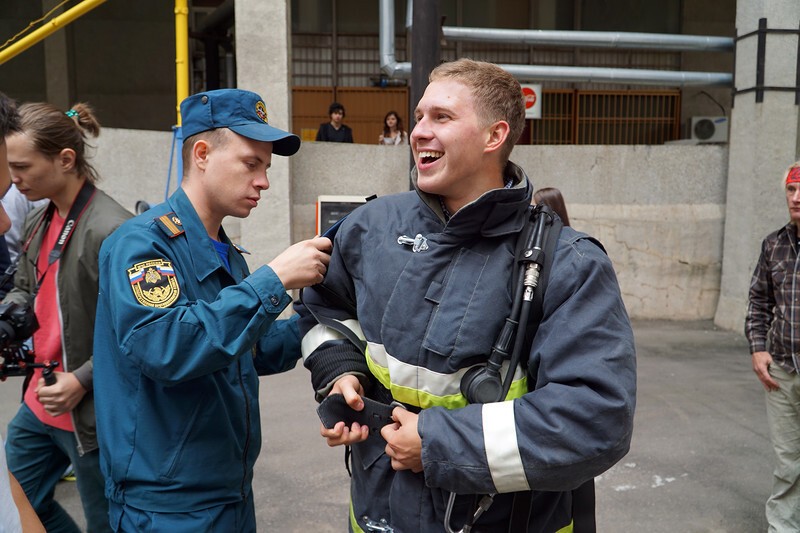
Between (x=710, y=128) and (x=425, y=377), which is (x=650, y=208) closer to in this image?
(x=710, y=128)

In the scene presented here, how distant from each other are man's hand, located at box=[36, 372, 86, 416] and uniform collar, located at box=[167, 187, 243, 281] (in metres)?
0.79

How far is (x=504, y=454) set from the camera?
4.88 ft

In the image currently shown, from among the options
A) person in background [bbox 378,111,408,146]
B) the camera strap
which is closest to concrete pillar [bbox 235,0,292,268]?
person in background [bbox 378,111,408,146]

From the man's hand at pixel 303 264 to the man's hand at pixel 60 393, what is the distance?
1027mm

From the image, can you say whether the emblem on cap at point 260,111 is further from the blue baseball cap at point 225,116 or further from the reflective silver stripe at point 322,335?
the reflective silver stripe at point 322,335

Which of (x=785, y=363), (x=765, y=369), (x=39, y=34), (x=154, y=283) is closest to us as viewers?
(x=154, y=283)

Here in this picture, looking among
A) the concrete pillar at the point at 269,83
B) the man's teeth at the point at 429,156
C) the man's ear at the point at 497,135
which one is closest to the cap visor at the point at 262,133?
the man's teeth at the point at 429,156

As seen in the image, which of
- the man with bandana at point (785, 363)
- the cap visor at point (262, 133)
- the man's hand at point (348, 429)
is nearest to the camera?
the man's hand at point (348, 429)

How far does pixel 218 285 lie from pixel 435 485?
972 mm

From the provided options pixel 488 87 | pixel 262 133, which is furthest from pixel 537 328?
pixel 262 133

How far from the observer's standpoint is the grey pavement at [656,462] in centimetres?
373

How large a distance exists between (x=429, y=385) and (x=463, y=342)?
15 cm

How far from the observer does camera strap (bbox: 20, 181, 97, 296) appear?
2.54 m

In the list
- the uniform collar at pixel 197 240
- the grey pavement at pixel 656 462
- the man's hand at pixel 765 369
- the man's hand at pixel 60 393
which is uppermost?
the uniform collar at pixel 197 240
